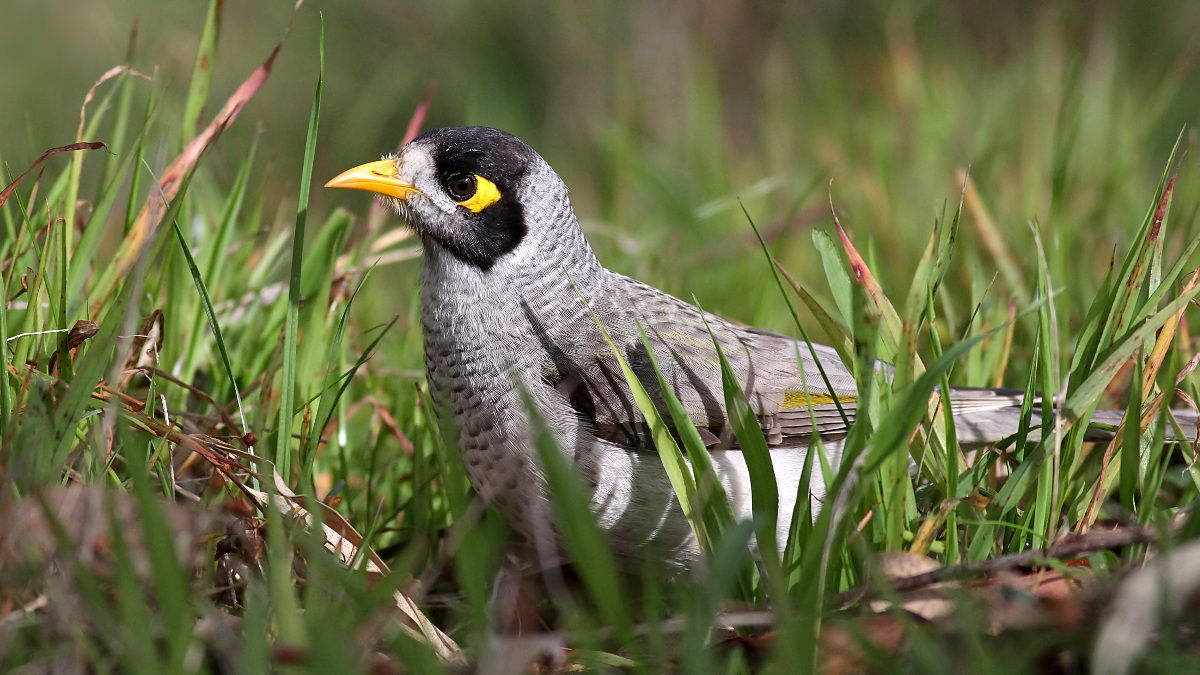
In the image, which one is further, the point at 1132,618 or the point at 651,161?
the point at 651,161

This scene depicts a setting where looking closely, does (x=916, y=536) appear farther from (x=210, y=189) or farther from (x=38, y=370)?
(x=210, y=189)

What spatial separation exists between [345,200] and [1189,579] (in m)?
6.48

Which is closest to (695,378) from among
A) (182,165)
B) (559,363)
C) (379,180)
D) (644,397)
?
(559,363)

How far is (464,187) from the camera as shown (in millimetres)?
3375

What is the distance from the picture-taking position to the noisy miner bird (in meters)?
3.07

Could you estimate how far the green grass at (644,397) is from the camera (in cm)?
209

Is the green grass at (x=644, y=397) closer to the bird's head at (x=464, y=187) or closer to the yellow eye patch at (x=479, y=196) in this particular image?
the bird's head at (x=464, y=187)

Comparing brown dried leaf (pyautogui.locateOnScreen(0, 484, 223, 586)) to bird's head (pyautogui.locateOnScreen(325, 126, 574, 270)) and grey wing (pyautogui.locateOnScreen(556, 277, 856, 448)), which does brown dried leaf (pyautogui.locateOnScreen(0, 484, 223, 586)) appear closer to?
grey wing (pyautogui.locateOnScreen(556, 277, 856, 448))

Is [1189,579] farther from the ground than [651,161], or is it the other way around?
[651,161]

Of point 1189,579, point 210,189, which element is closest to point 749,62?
point 210,189

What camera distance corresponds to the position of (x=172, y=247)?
3510 mm

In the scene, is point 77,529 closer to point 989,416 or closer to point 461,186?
point 461,186

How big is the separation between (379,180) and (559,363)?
720 millimetres

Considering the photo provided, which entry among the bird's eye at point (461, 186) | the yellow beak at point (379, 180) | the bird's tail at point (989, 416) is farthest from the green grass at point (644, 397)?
the bird's eye at point (461, 186)
